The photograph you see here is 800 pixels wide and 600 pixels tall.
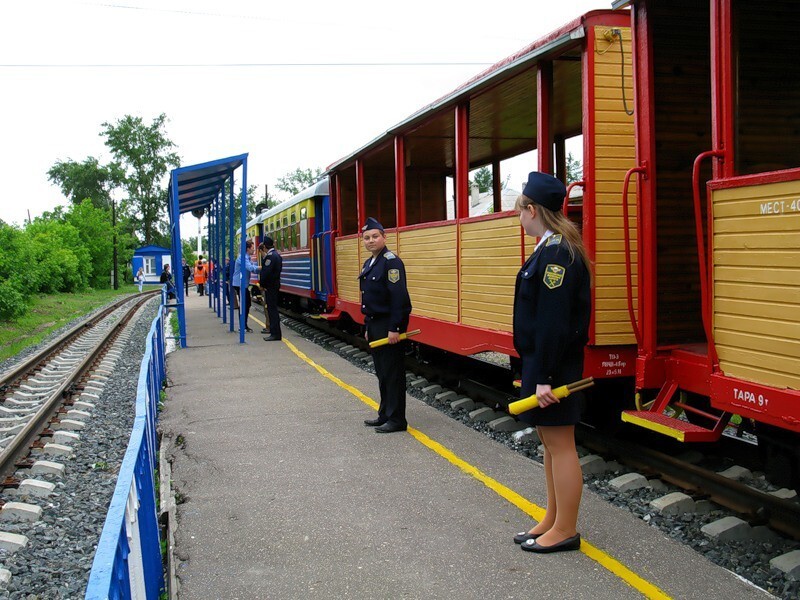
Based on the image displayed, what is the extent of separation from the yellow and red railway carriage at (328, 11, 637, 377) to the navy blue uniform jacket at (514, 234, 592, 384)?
1.24m

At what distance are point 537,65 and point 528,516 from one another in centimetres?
325

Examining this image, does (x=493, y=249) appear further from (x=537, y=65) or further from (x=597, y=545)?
(x=597, y=545)

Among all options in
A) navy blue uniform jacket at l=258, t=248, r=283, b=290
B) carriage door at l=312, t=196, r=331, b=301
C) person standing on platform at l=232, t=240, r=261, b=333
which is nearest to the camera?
carriage door at l=312, t=196, r=331, b=301

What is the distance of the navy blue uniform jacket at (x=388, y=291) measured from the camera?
6.36 metres

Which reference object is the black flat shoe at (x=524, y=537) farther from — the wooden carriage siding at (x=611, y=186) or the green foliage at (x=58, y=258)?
the green foliage at (x=58, y=258)

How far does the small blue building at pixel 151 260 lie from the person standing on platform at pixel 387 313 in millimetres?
49652

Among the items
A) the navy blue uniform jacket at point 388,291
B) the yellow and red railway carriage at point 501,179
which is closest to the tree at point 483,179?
the yellow and red railway carriage at point 501,179

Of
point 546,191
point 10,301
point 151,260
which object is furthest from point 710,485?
point 151,260

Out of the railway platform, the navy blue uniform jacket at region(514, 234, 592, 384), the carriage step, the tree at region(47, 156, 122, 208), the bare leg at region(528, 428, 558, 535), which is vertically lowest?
the railway platform

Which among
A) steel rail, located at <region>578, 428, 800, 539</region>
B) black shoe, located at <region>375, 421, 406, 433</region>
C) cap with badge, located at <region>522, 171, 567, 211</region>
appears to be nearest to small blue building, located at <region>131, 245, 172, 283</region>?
black shoe, located at <region>375, 421, 406, 433</region>

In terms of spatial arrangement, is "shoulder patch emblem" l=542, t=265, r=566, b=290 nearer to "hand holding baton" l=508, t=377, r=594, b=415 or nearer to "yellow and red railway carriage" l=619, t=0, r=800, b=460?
"hand holding baton" l=508, t=377, r=594, b=415

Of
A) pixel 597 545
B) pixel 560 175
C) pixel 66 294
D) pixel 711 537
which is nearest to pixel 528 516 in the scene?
pixel 597 545

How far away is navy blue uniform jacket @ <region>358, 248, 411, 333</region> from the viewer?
636cm

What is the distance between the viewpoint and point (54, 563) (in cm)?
435
